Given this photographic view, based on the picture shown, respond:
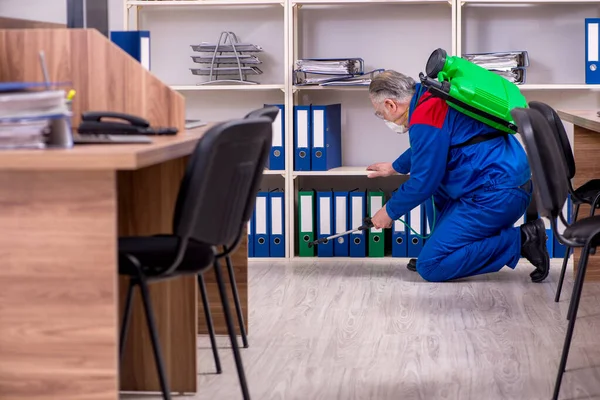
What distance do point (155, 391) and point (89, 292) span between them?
91 centimetres

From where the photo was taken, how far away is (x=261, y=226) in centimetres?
512

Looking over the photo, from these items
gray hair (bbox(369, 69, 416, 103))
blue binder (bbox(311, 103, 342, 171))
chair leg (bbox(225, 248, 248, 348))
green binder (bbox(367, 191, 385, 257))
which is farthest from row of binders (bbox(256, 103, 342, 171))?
chair leg (bbox(225, 248, 248, 348))

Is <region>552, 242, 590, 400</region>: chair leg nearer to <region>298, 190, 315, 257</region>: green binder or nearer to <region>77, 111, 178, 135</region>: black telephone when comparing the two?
<region>77, 111, 178, 135</region>: black telephone

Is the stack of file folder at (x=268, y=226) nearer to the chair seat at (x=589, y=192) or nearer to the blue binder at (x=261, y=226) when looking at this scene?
the blue binder at (x=261, y=226)

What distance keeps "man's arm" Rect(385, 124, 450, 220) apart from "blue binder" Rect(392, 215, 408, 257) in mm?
524

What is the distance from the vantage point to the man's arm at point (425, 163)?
4.47 m

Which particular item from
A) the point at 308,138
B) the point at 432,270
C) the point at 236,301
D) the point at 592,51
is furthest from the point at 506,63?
the point at 236,301

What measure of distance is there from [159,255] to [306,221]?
2923 mm

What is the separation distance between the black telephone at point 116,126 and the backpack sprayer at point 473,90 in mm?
2107

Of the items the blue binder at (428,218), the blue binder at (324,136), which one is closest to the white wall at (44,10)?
the blue binder at (324,136)

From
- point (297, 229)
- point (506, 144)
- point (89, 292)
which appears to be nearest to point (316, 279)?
point (297, 229)

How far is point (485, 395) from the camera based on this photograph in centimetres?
273

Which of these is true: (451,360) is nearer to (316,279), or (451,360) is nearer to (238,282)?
(238,282)

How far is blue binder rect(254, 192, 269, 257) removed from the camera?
16.6ft
